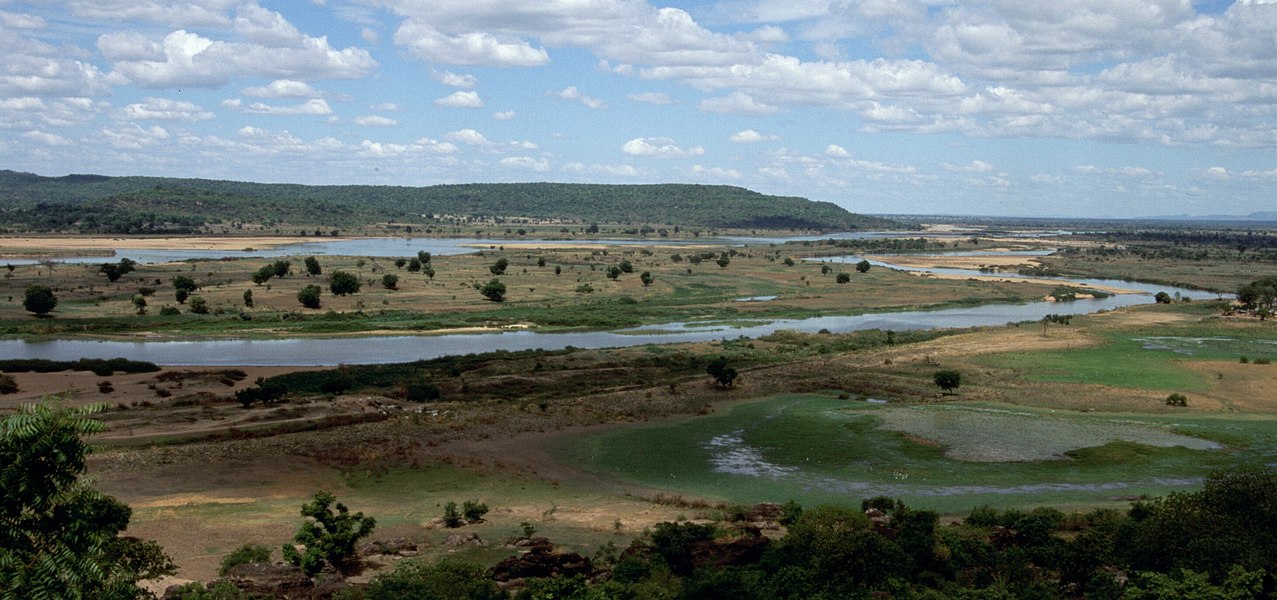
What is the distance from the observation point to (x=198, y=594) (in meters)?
16.0

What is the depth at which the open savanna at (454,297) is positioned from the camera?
65188mm

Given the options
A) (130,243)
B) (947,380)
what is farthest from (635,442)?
(130,243)

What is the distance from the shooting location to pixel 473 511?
25219mm

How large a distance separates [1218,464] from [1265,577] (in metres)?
14.7

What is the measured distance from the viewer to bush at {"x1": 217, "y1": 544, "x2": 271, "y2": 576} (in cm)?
2034

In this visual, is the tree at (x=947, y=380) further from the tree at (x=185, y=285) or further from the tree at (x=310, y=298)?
the tree at (x=185, y=285)

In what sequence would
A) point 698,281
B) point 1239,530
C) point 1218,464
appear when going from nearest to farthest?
1. point 1239,530
2. point 1218,464
3. point 698,281

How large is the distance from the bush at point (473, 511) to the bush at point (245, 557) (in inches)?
207

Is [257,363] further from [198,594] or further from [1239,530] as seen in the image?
[1239,530]

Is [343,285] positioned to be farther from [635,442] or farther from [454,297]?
A: [635,442]

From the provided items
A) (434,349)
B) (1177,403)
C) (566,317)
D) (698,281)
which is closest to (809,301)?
(698,281)

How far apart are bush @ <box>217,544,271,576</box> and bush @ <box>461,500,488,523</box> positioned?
5.25 metres

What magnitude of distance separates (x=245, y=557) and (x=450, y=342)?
137 ft

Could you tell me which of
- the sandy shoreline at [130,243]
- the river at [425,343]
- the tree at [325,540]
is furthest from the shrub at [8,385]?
the sandy shoreline at [130,243]
